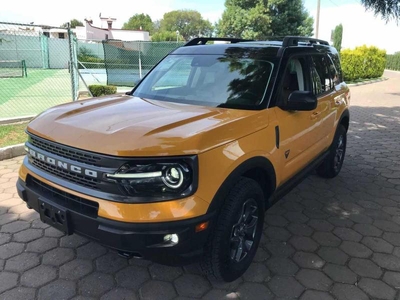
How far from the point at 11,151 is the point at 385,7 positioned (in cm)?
715

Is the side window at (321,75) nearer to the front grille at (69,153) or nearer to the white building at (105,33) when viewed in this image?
the front grille at (69,153)

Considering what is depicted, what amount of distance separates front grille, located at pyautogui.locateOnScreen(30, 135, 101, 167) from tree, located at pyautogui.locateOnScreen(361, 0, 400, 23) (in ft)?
21.1

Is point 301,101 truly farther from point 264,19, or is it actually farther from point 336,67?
point 264,19

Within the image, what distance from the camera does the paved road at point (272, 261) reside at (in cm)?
267

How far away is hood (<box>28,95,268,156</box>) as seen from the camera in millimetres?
2156

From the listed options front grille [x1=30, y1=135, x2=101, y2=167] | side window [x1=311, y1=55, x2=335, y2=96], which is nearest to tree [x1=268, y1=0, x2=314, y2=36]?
side window [x1=311, y1=55, x2=335, y2=96]

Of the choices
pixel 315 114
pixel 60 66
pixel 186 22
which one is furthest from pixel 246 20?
pixel 186 22

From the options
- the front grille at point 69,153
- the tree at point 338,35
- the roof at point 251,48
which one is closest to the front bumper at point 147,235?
the front grille at point 69,153

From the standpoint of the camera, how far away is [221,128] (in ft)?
7.91

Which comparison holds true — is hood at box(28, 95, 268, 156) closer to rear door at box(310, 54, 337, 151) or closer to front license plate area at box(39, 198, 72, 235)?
front license plate area at box(39, 198, 72, 235)

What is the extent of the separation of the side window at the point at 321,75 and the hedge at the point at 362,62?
19.2 meters

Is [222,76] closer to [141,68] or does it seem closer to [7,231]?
[7,231]

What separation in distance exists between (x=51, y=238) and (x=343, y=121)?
13.7ft

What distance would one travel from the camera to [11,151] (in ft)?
18.5
